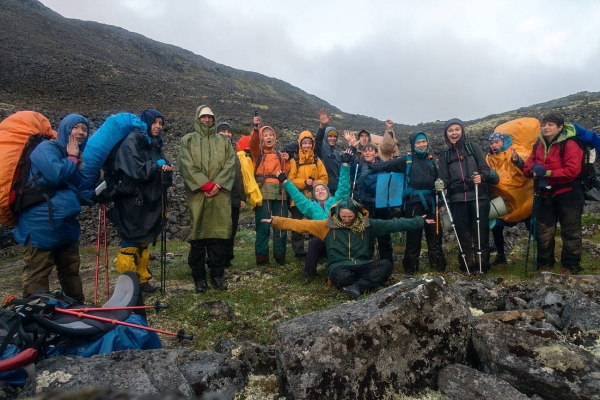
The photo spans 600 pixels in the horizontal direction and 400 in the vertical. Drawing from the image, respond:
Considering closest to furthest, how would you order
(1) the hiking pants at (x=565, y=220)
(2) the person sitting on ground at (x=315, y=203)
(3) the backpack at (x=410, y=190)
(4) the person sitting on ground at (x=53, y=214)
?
(4) the person sitting on ground at (x=53, y=214), (1) the hiking pants at (x=565, y=220), (2) the person sitting on ground at (x=315, y=203), (3) the backpack at (x=410, y=190)

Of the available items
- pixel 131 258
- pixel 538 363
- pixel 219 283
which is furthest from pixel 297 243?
pixel 538 363

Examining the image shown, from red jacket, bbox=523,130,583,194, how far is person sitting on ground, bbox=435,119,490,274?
105 cm

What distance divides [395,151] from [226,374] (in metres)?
8.49

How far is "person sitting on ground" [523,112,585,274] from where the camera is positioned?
7.60 m

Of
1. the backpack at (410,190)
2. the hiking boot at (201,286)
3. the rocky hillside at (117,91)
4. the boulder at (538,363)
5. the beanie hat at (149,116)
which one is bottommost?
the hiking boot at (201,286)

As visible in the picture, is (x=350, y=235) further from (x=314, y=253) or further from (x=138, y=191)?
(x=138, y=191)

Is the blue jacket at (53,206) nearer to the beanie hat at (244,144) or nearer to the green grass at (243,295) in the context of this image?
the green grass at (243,295)

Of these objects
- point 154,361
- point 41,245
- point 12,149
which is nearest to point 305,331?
point 154,361

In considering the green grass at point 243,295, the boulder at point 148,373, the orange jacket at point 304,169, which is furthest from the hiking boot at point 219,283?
the boulder at point 148,373

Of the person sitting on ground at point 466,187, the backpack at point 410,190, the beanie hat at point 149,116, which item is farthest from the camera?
the backpack at point 410,190

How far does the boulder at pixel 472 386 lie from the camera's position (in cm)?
319

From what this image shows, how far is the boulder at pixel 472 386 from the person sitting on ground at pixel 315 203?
4626 millimetres

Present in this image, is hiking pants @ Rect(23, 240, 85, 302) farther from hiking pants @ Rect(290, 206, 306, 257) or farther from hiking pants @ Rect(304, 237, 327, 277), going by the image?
hiking pants @ Rect(290, 206, 306, 257)

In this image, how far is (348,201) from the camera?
743cm
